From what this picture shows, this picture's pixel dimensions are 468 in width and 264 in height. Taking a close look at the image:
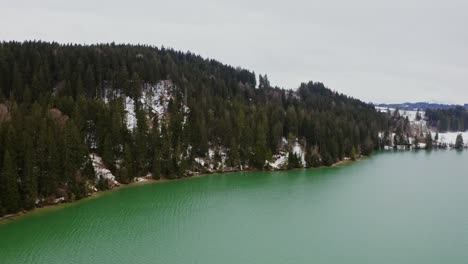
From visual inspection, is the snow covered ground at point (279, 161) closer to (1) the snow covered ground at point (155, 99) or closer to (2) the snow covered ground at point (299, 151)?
(2) the snow covered ground at point (299, 151)

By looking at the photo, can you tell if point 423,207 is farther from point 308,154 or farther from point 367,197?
point 308,154

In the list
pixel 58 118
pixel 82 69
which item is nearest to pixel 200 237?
pixel 58 118

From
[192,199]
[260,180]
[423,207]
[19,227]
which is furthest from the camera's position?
[260,180]

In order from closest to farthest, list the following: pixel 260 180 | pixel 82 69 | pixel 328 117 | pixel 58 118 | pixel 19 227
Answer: pixel 19 227, pixel 58 118, pixel 260 180, pixel 82 69, pixel 328 117

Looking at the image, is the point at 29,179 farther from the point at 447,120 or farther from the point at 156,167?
the point at 447,120

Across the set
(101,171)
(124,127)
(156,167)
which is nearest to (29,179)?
(101,171)

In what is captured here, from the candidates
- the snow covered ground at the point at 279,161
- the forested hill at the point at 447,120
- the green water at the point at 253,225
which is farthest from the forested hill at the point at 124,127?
the forested hill at the point at 447,120

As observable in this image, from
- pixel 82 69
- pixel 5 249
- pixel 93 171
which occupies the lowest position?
pixel 5 249

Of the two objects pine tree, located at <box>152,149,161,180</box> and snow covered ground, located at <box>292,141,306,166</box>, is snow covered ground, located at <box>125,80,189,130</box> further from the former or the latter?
snow covered ground, located at <box>292,141,306,166</box>
